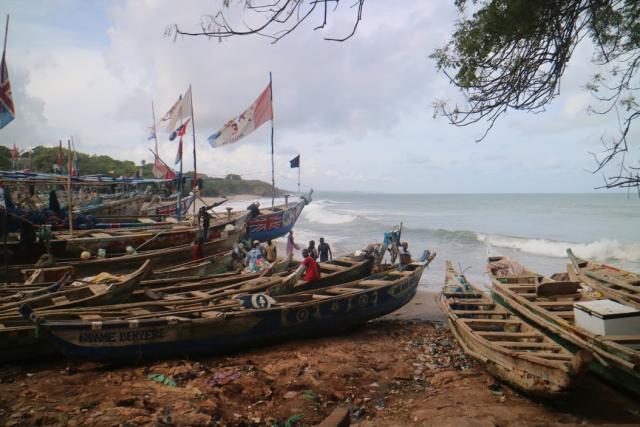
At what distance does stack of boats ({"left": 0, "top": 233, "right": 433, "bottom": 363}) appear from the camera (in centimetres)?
627

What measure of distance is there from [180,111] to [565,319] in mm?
16893

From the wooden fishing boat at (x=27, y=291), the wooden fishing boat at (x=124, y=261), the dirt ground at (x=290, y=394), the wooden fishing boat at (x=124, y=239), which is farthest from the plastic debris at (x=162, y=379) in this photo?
the wooden fishing boat at (x=124, y=239)

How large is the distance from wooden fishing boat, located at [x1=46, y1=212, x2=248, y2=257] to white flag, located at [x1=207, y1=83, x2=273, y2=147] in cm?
355

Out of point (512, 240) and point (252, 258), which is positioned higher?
point (252, 258)

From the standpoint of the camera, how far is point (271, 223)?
20500mm

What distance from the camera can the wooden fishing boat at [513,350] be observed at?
16.3 ft

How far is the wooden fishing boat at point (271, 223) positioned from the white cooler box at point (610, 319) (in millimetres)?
14869

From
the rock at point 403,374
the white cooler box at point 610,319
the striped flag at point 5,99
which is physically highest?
the striped flag at point 5,99

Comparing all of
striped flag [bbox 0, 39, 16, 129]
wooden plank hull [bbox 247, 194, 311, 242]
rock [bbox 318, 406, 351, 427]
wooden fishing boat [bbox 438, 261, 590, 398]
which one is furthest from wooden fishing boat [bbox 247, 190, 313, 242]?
rock [bbox 318, 406, 351, 427]

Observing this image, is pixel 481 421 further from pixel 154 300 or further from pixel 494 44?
pixel 154 300

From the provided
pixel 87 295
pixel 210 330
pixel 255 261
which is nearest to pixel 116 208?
pixel 255 261

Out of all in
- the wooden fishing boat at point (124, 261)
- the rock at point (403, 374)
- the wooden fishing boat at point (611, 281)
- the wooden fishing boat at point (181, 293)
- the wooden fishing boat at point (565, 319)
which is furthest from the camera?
the wooden fishing boat at point (124, 261)

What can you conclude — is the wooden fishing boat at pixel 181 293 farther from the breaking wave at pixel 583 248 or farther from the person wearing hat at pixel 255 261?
the breaking wave at pixel 583 248

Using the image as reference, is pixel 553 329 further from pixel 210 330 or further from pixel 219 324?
pixel 210 330
